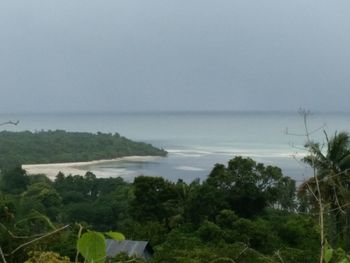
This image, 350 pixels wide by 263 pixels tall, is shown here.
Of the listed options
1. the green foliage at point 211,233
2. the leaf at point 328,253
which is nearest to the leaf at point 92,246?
the leaf at point 328,253

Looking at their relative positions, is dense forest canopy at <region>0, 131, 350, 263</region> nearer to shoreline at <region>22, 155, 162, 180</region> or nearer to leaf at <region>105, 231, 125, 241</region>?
leaf at <region>105, 231, 125, 241</region>

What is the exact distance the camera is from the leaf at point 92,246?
2.78 ft

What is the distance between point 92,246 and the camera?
0.86 m

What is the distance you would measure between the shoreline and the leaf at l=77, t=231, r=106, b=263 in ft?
131

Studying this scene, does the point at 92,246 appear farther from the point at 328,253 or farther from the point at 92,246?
the point at 328,253

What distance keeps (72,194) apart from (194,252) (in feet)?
58.7

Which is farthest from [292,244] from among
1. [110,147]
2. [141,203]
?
[110,147]

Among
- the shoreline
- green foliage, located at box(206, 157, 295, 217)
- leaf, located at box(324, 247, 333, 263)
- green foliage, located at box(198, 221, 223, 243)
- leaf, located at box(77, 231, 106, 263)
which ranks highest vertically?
leaf, located at box(77, 231, 106, 263)

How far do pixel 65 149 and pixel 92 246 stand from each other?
5907 cm

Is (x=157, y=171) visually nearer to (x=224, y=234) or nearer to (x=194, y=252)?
(x=224, y=234)

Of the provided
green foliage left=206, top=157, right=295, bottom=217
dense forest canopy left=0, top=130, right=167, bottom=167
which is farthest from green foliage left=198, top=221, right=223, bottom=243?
dense forest canopy left=0, top=130, right=167, bottom=167

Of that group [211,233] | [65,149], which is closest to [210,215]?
[211,233]

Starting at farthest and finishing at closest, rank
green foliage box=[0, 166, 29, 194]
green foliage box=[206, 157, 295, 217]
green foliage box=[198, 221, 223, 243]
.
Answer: green foliage box=[0, 166, 29, 194] < green foliage box=[206, 157, 295, 217] < green foliage box=[198, 221, 223, 243]

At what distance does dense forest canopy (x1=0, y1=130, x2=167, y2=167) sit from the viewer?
2073 inches
